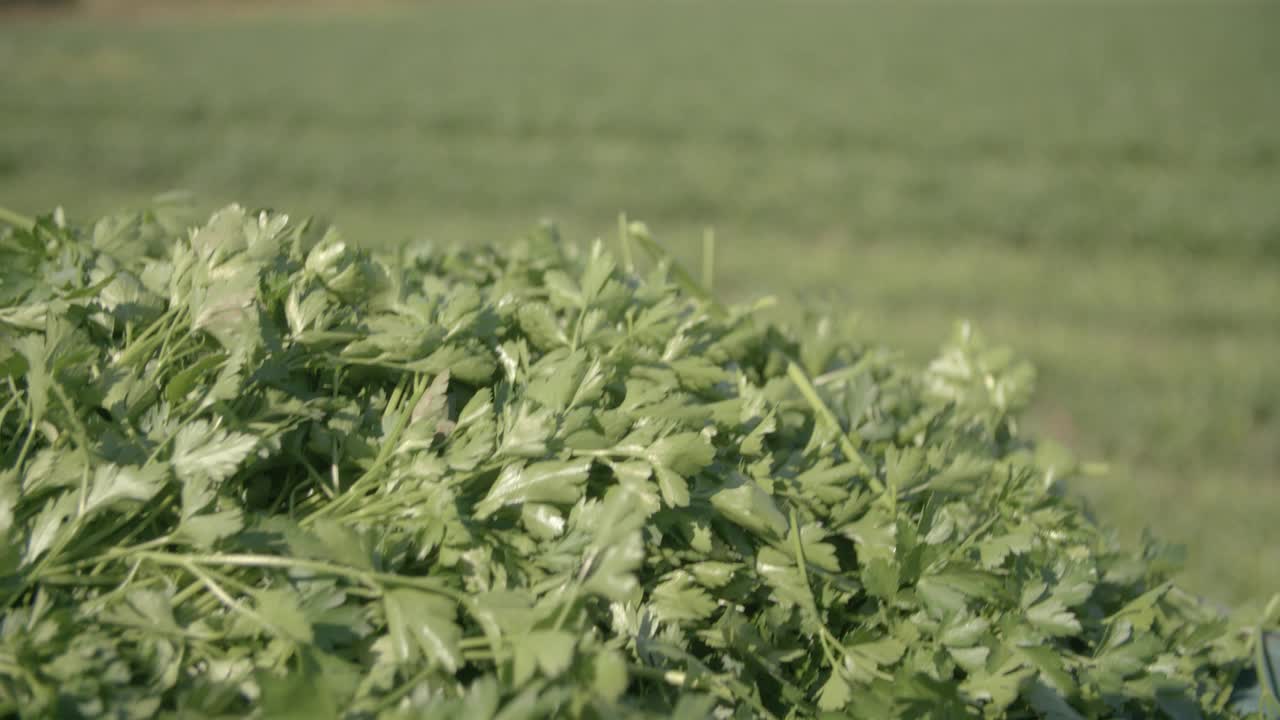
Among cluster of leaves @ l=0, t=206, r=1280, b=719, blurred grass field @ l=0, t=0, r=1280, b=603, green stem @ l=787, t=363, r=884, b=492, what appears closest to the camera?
cluster of leaves @ l=0, t=206, r=1280, b=719

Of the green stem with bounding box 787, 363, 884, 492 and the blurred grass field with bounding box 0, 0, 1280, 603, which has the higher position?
the green stem with bounding box 787, 363, 884, 492

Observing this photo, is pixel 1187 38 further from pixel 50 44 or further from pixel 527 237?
pixel 50 44

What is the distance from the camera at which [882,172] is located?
988 cm

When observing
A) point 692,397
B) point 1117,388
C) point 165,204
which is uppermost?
point 165,204

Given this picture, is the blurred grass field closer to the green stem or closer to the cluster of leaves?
the green stem

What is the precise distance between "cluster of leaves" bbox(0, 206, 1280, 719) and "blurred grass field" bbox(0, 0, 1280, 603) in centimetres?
70

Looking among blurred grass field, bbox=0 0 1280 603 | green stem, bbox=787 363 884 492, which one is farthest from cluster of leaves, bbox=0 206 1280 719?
blurred grass field, bbox=0 0 1280 603

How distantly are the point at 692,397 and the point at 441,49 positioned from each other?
21.4m

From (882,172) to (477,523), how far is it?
9.72 meters

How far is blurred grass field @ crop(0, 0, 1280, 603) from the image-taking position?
504cm

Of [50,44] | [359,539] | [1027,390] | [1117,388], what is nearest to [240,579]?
[359,539]

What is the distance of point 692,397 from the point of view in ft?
3.75

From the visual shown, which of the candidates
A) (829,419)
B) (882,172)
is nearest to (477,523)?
(829,419)

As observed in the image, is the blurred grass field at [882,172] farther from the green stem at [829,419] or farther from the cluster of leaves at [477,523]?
the cluster of leaves at [477,523]
